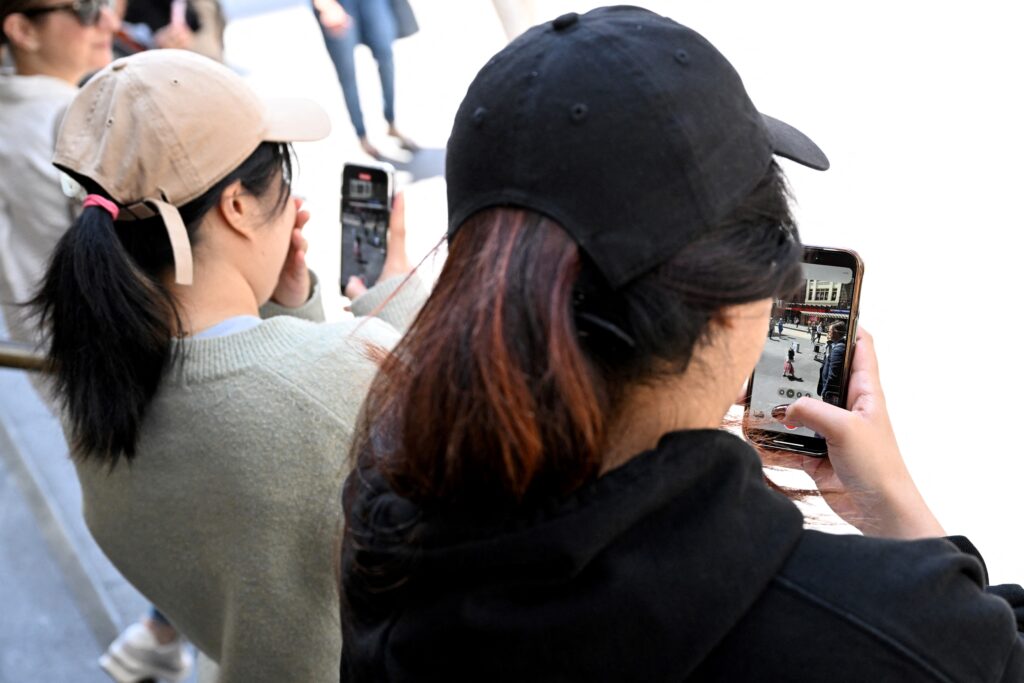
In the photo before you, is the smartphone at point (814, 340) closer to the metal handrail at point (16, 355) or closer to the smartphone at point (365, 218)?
the smartphone at point (365, 218)

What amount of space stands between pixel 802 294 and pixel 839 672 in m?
0.55

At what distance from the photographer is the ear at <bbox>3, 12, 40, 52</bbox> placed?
90.4 inches

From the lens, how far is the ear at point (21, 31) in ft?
7.53

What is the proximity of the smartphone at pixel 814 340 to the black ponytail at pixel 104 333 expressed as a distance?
0.72 m

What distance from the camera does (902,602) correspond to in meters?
0.61

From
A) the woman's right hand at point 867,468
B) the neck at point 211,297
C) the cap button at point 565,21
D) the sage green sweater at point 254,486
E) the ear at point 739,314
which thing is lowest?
the sage green sweater at point 254,486

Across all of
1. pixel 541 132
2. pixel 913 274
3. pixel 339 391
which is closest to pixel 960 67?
pixel 913 274

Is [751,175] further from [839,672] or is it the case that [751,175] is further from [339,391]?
[339,391]

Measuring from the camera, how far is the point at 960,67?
1736 mm

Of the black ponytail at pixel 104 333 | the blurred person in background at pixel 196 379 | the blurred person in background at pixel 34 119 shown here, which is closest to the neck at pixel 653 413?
the blurred person in background at pixel 196 379

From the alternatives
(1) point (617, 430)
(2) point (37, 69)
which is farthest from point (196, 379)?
(2) point (37, 69)

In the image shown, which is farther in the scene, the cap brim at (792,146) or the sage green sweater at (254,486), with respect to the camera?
the sage green sweater at (254,486)

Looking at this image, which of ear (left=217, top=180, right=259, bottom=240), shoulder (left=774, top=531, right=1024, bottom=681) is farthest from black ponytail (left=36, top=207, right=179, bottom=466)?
shoulder (left=774, top=531, right=1024, bottom=681)

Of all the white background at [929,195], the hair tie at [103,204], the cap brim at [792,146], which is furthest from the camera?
the white background at [929,195]
